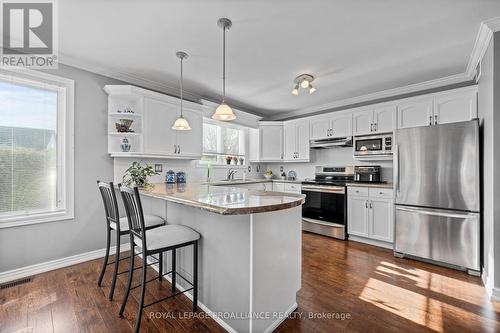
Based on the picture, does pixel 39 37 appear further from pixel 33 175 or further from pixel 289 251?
pixel 289 251

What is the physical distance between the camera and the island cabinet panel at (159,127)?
3248 mm

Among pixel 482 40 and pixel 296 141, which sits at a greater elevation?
pixel 482 40

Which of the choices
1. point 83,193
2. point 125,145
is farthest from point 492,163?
point 83,193

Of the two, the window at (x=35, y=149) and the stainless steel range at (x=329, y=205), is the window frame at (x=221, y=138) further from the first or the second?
the window at (x=35, y=149)

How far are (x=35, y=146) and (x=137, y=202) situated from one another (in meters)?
1.97

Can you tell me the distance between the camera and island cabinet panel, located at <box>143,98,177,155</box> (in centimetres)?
325

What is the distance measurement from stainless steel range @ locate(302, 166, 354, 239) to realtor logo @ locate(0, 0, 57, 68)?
4.04 metres

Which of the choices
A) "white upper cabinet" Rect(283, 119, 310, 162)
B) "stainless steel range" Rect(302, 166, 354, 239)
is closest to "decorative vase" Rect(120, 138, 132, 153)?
"stainless steel range" Rect(302, 166, 354, 239)

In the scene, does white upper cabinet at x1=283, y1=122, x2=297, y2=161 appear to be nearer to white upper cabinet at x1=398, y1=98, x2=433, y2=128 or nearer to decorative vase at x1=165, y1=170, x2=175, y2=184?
white upper cabinet at x1=398, y1=98, x2=433, y2=128

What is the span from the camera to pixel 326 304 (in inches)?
80.7

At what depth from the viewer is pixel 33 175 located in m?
2.64

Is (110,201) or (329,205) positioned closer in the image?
(110,201)

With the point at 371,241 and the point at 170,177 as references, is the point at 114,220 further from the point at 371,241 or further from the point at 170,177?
the point at 371,241

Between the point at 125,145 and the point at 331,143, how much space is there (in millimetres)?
3439
